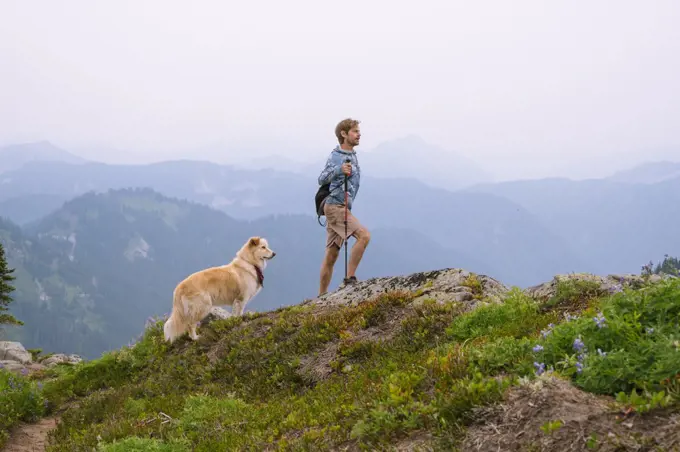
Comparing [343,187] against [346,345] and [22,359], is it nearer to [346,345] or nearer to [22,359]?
[346,345]

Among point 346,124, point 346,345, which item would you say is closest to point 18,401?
point 346,345

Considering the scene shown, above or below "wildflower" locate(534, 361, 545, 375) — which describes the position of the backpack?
above

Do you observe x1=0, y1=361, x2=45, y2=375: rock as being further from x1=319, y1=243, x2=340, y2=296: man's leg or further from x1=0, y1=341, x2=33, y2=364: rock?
x1=319, y1=243, x2=340, y2=296: man's leg

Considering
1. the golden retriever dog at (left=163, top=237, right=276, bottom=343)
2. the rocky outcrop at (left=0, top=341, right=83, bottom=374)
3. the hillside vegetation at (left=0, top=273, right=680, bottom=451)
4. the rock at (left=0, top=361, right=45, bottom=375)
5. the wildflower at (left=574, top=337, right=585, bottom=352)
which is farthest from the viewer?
the rocky outcrop at (left=0, top=341, right=83, bottom=374)

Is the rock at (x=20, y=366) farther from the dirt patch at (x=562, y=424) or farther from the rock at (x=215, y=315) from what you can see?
the dirt patch at (x=562, y=424)

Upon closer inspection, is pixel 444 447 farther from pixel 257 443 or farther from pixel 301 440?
pixel 257 443

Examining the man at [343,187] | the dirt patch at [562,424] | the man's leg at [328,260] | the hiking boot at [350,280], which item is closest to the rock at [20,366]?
the man's leg at [328,260]

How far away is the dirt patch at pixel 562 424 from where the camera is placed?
10.8 ft

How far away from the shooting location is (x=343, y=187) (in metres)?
12.0

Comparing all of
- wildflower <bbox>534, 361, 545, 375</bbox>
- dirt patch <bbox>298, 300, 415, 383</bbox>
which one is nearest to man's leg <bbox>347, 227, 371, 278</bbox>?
dirt patch <bbox>298, 300, 415, 383</bbox>

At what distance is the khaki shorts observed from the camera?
11.8 m

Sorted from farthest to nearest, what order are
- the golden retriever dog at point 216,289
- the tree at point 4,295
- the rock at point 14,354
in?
1. the tree at point 4,295
2. the rock at point 14,354
3. the golden retriever dog at point 216,289

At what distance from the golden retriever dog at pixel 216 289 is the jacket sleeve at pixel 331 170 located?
7.40ft

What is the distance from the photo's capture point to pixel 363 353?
735 centimetres
